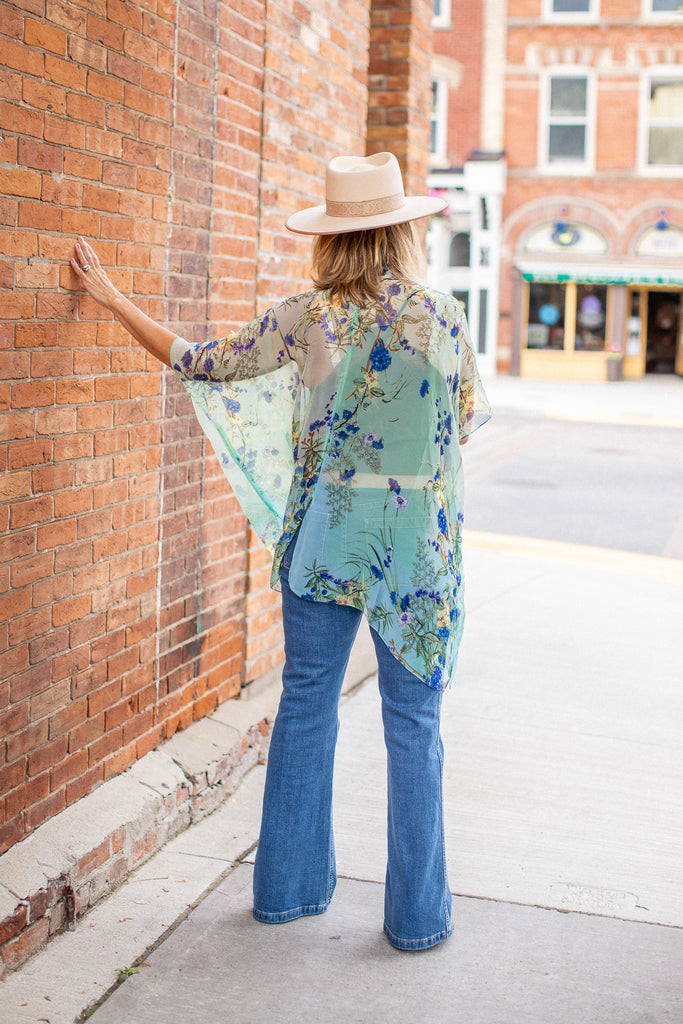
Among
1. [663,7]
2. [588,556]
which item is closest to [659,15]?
[663,7]

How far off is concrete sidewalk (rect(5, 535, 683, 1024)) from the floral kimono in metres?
0.74

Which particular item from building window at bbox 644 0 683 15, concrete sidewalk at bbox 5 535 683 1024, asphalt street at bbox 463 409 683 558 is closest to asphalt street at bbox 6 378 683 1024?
concrete sidewalk at bbox 5 535 683 1024

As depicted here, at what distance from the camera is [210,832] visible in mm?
3697

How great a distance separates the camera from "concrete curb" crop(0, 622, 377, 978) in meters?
2.87

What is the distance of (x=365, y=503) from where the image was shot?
115 inches

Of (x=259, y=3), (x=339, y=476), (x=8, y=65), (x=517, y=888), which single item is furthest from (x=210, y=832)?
(x=259, y=3)

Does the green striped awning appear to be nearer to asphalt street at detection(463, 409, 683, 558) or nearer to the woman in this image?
asphalt street at detection(463, 409, 683, 558)

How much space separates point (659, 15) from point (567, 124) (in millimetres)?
3137

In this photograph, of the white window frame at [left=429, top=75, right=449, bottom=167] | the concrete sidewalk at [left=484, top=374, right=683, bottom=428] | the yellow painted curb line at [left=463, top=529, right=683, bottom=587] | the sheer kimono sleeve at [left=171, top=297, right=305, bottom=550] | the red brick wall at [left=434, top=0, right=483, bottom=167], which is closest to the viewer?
the sheer kimono sleeve at [left=171, top=297, right=305, bottom=550]

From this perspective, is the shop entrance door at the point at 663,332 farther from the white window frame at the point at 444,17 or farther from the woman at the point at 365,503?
the woman at the point at 365,503

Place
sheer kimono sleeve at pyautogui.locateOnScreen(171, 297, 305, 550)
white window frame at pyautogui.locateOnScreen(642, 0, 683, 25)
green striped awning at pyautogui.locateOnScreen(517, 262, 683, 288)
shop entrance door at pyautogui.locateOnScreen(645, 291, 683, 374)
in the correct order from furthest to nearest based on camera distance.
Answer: shop entrance door at pyautogui.locateOnScreen(645, 291, 683, 374), green striped awning at pyautogui.locateOnScreen(517, 262, 683, 288), white window frame at pyautogui.locateOnScreen(642, 0, 683, 25), sheer kimono sleeve at pyautogui.locateOnScreen(171, 297, 305, 550)

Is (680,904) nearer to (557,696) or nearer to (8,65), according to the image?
(557,696)

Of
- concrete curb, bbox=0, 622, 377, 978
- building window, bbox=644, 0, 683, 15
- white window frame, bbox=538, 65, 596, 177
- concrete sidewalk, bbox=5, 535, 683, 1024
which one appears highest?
building window, bbox=644, 0, 683, 15

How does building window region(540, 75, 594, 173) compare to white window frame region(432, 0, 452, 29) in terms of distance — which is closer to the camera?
building window region(540, 75, 594, 173)
